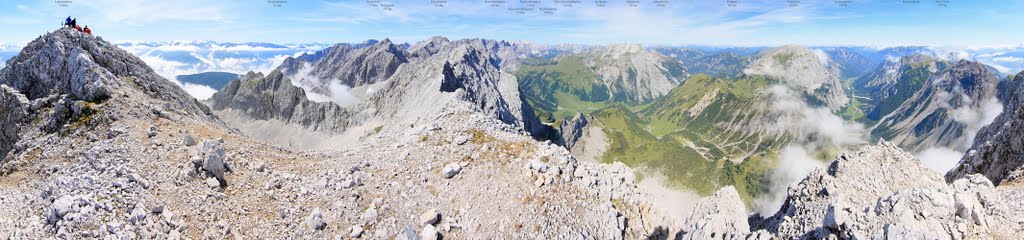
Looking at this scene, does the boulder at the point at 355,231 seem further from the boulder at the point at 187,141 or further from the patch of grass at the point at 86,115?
the patch of grass at the point at 86,115

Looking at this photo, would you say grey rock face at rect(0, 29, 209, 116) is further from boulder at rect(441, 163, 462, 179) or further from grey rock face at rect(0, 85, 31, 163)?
boulder at rect(441, 163, 462, 179)

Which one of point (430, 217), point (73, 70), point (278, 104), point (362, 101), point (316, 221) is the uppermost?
point (73, 70)

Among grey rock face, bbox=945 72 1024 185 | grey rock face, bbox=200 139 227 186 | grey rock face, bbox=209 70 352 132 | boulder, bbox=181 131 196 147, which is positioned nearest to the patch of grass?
boulder, bbox=181 131 196 147

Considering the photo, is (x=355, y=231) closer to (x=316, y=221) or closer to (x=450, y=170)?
(x=316, y=221)

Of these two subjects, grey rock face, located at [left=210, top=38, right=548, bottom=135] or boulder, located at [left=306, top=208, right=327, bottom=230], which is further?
grey rock face, located at [left=210, top=38, right=548, bottom=135]

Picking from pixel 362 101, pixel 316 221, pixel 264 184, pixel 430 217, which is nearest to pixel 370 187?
pixel 316 221

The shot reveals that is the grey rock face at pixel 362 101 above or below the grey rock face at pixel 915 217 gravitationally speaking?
below

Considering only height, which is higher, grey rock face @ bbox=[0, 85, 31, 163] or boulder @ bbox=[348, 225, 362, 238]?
grey rock face @ bbox=[0, 85, 31, 163]

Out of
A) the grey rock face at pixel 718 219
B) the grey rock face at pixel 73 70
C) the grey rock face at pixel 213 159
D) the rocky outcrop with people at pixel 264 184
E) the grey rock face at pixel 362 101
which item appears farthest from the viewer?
the grey rock face at pixel 362 101

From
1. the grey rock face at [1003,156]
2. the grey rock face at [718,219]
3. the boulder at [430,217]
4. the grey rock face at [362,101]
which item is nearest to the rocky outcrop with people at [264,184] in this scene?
the boulder at [430,217]

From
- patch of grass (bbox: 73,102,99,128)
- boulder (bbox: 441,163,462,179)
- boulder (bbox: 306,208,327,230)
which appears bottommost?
boulder (bbox: 306,208,327,230)

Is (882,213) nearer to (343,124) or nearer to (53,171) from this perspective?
(53,171)
